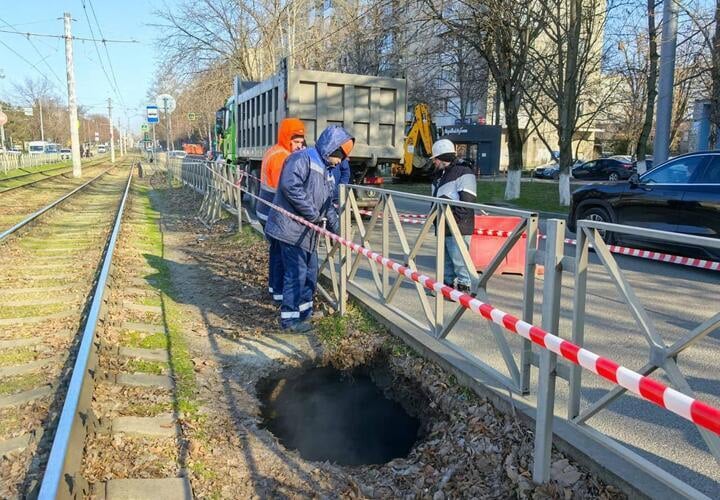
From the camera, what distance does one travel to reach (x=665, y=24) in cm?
1189

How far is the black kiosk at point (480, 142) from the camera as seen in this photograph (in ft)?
118

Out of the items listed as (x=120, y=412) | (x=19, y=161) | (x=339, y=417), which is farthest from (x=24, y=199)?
(x=19, y=161)

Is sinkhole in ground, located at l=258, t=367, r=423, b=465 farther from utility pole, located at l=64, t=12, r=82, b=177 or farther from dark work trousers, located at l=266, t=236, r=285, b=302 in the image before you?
utility pole, located at l=64, t=12, r=82, b=177

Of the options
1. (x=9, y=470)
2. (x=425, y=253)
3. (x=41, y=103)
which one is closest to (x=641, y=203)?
(x=425, y=253)

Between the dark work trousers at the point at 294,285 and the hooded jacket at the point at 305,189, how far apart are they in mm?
104

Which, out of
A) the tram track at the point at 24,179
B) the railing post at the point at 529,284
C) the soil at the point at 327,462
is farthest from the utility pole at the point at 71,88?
the railing post at the point at 529,284

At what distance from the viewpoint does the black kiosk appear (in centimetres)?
3606

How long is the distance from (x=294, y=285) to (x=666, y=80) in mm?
10036

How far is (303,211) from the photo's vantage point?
219 inches

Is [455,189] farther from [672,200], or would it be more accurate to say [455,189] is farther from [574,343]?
[672,200]

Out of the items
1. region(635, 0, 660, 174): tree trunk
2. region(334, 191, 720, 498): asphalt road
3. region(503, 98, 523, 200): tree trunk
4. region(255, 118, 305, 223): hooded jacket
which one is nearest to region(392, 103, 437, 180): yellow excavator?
region(503, 98, 523, 200): tree trunk

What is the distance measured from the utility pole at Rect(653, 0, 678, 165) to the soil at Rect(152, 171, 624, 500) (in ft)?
30.4

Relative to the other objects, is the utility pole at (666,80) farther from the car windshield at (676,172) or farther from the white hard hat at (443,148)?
the white hard hat at (443,148)

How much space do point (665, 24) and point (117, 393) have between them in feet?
39.8
